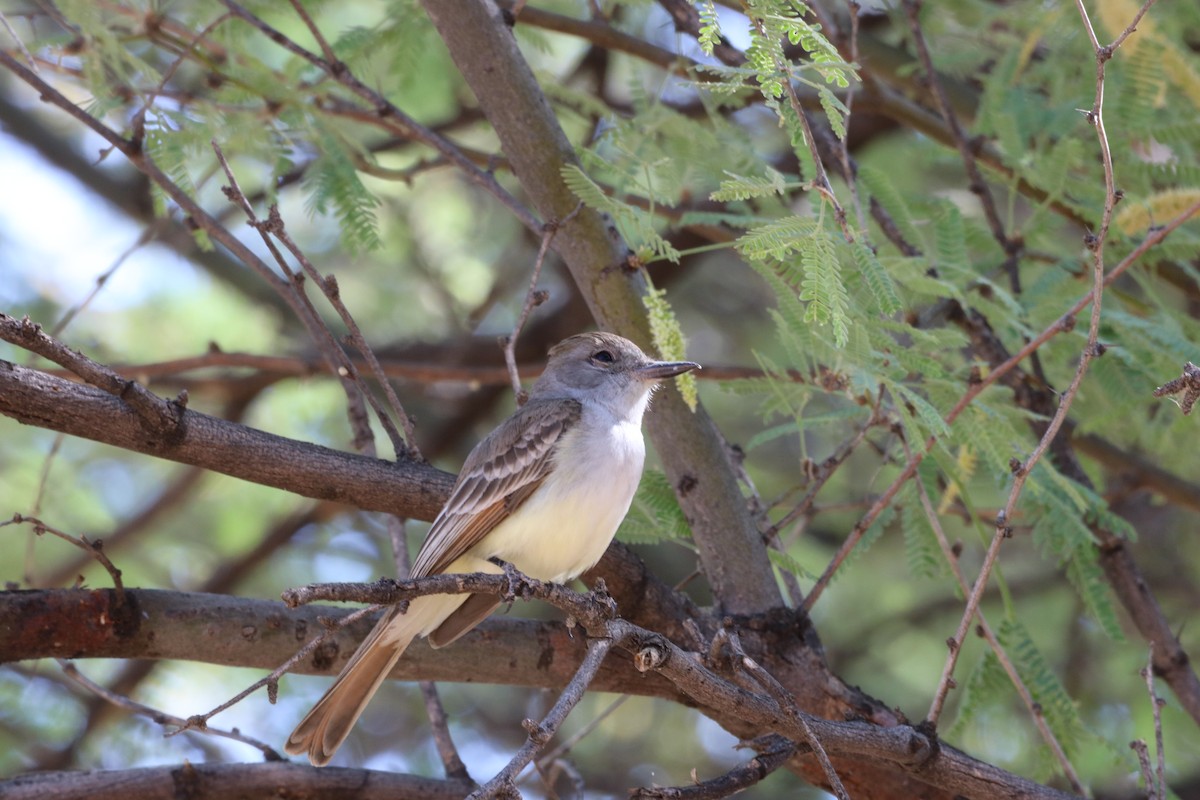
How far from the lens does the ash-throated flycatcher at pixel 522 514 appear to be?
169 inches

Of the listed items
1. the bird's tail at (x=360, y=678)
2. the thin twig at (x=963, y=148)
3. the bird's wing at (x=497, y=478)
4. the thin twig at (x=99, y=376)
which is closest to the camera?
the thin twig at (x=99, y=376)

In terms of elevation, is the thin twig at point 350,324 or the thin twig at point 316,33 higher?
the thin twig at point 316,33

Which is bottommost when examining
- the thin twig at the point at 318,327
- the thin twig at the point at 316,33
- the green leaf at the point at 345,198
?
the thin twig at the point at 318,327

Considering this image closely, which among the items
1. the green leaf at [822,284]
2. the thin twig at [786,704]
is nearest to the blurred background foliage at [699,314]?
the green leaf at [822,284]

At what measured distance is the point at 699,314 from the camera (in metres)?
9.35

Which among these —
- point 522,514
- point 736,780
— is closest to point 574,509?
point 522,514

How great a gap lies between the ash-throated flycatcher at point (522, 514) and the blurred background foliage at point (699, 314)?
16.1 inches

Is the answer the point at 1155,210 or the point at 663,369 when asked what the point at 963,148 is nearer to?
the point at 1155,210

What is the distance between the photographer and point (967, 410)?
14.0 feet

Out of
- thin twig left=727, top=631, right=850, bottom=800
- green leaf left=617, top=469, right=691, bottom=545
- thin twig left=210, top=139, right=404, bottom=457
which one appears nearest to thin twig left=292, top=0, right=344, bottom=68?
thin twig left=210, top=139, right=404, bottom=457

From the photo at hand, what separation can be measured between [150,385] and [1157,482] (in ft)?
17.2

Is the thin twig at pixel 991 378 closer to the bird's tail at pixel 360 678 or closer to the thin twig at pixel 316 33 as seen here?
the bird's tail at pixel 360 678

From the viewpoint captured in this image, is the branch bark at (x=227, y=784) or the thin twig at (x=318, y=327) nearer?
the thin twig at (x=318, y=327)

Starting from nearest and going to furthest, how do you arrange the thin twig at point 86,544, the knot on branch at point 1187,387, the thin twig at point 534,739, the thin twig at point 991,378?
the thin twig at point 534,739
the knot on branch at point 1187,387
the thin twig at point 86,544
the thin twig at point 991,378
